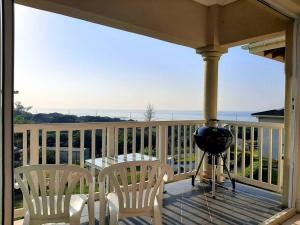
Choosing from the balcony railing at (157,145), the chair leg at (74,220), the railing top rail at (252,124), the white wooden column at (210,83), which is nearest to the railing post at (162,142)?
the balcony railing at (157,145)

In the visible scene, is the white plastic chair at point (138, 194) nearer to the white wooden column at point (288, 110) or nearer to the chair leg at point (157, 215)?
the chair leg at point (157, 215)

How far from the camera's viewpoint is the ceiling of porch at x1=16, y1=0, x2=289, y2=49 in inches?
102

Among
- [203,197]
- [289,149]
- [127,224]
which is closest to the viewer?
[127,224]

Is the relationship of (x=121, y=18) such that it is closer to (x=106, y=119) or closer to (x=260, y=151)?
(x=106, y=119)

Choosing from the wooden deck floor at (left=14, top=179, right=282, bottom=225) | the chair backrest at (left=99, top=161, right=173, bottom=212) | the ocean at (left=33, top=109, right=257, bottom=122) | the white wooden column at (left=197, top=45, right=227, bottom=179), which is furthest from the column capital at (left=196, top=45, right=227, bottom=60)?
the chair backrest at (left=99, top=161, right=173, bottom=212)

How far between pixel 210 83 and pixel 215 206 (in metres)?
1.95

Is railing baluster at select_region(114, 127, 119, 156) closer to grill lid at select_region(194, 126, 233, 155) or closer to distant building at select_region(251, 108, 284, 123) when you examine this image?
grill lid at select_region(194, 126, 233, 155)

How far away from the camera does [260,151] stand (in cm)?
372

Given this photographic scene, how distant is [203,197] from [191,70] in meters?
2.43

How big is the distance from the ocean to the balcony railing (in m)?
0.10

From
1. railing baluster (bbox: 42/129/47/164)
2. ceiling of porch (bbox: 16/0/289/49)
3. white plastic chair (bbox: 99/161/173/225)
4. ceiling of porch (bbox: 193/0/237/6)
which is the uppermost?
ceiling of porch (bbox: 193/0/237/6)

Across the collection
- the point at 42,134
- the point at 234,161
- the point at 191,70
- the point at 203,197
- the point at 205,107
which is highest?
the point at 191,70

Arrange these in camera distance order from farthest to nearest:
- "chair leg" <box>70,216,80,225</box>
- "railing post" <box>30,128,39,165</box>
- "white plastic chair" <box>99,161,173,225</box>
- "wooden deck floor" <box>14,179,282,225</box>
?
1. "wooden deck floor" <box>14,179,282,225</box>
2. "railing post" <box>30,128,39,165</box>
3. "white plastic chair" <box>99,161,173,225</box>
4. "chair leg" <box>70,216,80,225</box>

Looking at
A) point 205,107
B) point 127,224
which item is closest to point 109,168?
point 127,224
